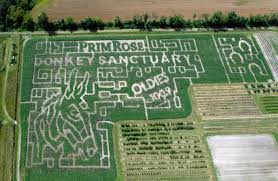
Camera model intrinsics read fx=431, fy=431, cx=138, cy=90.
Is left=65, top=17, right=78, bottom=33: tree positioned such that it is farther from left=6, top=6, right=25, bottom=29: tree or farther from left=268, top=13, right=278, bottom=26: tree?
left=268, top=13, right=278, bottom=26: tree

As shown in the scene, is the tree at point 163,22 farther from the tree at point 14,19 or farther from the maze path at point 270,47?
the tree at point 14,19

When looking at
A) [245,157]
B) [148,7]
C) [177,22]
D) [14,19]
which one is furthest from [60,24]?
[245,157]

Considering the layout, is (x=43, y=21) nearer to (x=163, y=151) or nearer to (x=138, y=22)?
(x=138, y=22)

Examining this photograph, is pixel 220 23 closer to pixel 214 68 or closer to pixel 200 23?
pixel 200 23

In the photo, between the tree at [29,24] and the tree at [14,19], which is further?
the tree at [14,19]

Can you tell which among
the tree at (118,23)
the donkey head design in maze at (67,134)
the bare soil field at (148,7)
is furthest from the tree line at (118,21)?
the donkey head design in maze at (67,134)

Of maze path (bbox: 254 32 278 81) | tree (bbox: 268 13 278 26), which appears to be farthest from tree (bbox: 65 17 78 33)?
tree (bbox: 268 13 278 26)

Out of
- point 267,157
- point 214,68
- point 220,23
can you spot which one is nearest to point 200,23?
point 220,23
